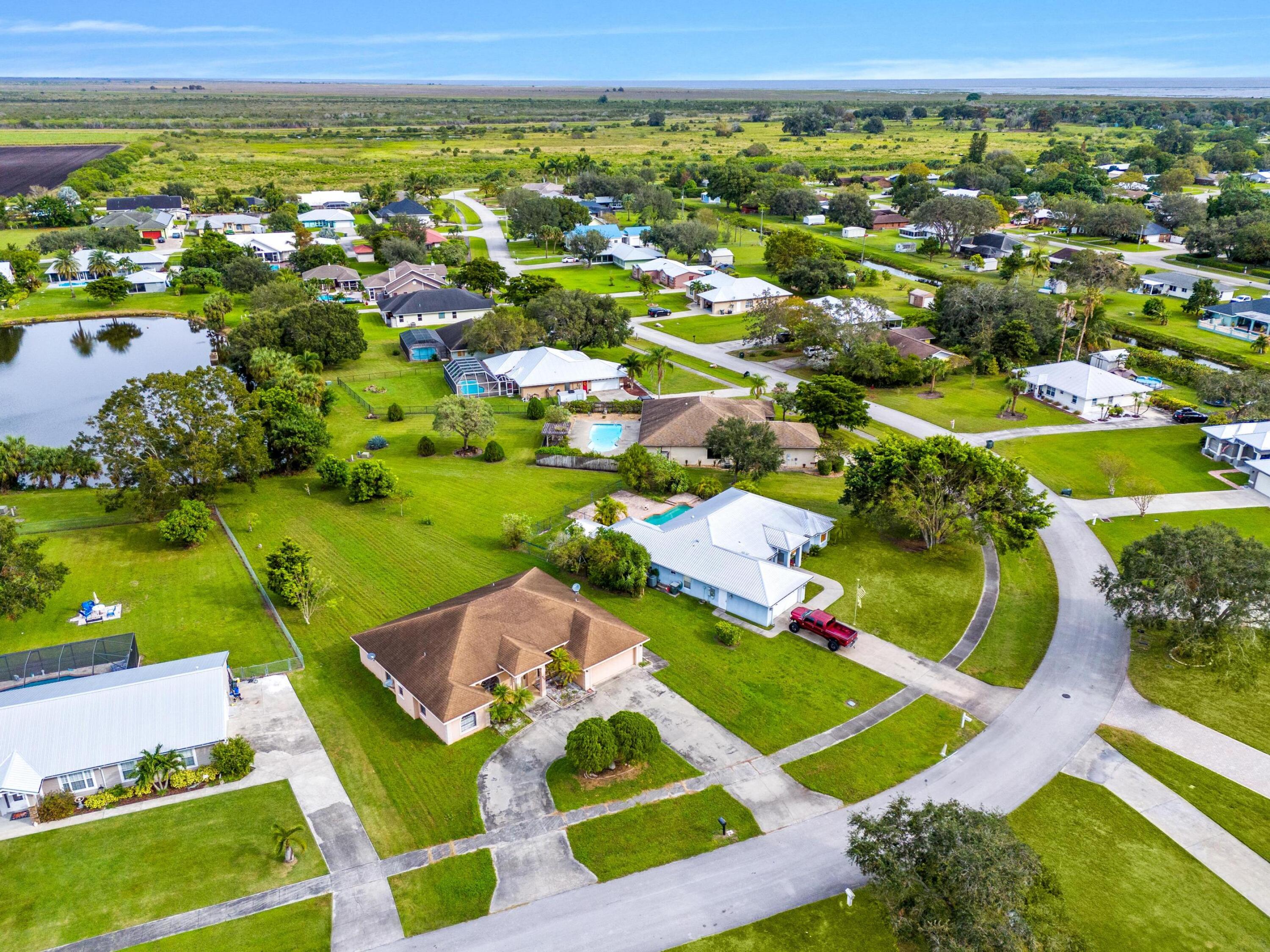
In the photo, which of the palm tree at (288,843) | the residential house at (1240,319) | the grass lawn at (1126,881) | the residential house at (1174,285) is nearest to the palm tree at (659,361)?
the grass lawn at (1126,881)

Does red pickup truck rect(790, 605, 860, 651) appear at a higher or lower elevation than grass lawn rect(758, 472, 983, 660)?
higher

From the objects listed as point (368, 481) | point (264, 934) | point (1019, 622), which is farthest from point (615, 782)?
point (368, 481)

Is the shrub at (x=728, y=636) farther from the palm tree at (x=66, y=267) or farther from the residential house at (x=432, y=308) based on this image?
the palm tree at (x=66, y=267)

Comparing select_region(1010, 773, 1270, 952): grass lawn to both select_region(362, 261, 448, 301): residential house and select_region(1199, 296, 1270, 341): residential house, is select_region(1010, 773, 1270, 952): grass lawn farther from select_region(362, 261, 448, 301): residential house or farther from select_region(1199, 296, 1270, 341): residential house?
select_region(362, 261, 448, 301): residential house

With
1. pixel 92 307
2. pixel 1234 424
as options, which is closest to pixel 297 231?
pixel 92 307

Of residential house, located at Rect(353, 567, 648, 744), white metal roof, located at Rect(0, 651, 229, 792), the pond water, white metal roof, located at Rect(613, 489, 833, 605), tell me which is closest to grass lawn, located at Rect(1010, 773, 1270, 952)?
white metal roof, located at Rect(613, 489, 833, 605)
